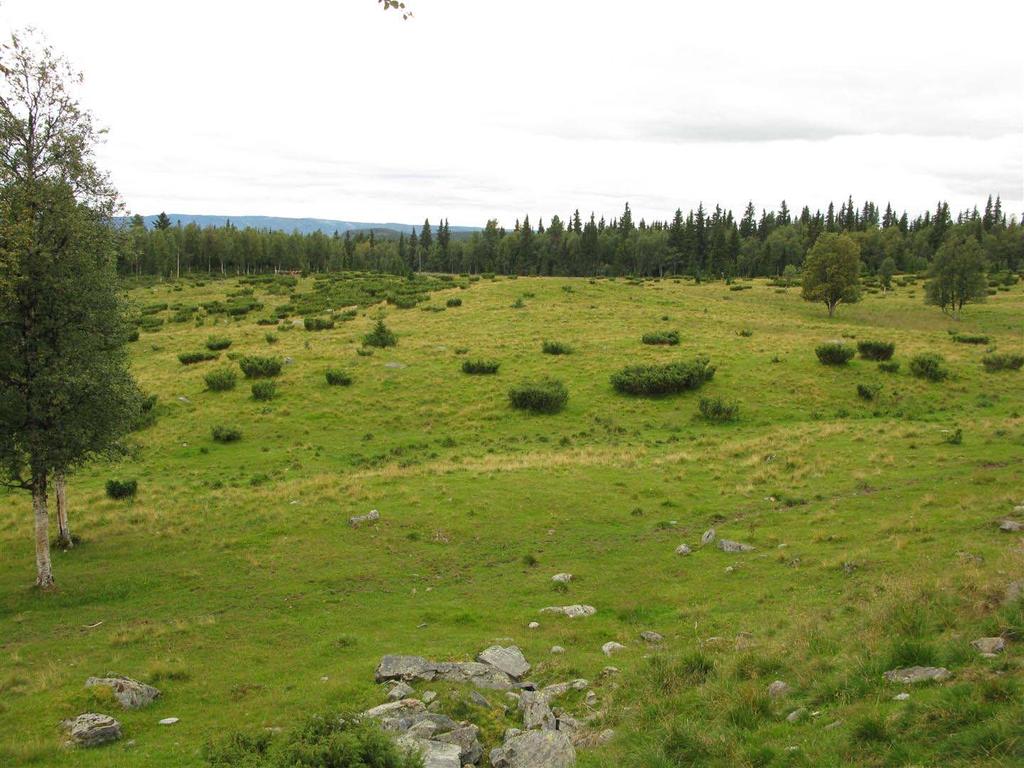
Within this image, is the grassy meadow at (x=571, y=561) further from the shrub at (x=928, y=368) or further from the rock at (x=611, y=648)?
the shrub at (x=928, y=368)

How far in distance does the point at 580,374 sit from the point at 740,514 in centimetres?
2327

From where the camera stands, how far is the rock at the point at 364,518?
2169 centimetres

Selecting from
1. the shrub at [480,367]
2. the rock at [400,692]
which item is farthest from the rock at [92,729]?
the shrub at [480,367]

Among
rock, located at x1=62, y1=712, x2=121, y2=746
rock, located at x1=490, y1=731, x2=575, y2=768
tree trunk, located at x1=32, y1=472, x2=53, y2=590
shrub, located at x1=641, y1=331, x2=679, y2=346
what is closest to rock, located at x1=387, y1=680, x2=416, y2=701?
rock, located at x1=490, y1=731, x2=575, y2=768

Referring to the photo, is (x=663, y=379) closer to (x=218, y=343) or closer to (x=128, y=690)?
(x=128, y=690)

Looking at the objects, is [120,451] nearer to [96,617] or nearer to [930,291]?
[96,617]

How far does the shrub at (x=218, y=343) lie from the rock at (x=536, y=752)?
5311 centimetres

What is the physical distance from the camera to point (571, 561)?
61.5 ft

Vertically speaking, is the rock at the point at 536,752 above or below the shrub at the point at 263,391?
below

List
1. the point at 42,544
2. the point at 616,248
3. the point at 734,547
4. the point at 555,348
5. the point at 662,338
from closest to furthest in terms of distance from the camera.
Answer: the point at 42,544 < the point at 734,547 < the point at 555,348 < the point at 662,338 < the point at 616,248

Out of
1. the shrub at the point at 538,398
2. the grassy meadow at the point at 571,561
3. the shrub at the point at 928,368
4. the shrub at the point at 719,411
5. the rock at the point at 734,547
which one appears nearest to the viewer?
the grassy meadow at the point at 571,561

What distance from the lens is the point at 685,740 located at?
8250 millimetres

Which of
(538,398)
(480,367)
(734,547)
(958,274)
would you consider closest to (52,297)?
(734,547)

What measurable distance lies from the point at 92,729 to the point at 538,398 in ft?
93.5
